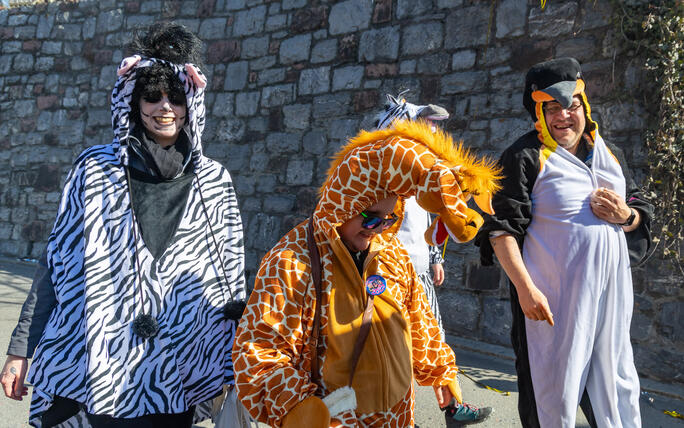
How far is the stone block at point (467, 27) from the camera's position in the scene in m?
5.27

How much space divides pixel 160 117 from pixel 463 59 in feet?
12.6

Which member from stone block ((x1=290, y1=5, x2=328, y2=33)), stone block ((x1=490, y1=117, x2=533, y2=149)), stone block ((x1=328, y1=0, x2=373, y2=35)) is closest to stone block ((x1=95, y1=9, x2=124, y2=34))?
stone block ((x1=290, y1=5, x2=328, y2=33))

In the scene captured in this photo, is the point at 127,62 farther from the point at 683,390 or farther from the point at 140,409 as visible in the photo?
the point at 683,390

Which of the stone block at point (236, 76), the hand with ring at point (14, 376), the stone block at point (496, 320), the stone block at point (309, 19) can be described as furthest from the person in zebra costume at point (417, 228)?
the stone block at point (236, 76)

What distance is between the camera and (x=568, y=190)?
7.44 feet

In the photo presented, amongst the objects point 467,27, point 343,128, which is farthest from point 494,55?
point 343,128

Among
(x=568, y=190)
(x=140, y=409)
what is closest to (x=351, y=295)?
(x=140, y=409)

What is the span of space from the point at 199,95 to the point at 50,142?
7.82 metres

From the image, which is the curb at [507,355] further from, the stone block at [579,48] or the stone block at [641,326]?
the stone block at [579,48]

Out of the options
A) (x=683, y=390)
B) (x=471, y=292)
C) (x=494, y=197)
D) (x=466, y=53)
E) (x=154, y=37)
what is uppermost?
(x=466, y=53)

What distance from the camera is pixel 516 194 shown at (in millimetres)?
2289

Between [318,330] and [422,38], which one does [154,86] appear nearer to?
[318,330]

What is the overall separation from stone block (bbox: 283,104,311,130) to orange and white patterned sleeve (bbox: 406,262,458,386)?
502 centimetres

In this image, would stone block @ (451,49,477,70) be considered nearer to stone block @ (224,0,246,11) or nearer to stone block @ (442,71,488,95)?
stone block @ (442,71,488,95)
